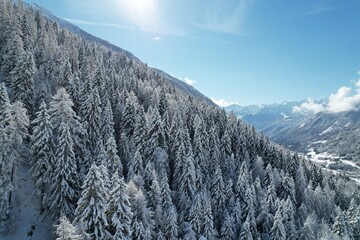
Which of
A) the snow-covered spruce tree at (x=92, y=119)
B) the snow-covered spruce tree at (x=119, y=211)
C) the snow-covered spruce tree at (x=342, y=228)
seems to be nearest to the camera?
the snow-covered spruce tree at (x=119, y=211)

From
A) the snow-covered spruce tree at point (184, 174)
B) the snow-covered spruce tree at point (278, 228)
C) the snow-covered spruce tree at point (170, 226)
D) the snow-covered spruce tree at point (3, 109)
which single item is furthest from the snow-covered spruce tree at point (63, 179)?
the snow-covered spruce tree at point (278, 228)

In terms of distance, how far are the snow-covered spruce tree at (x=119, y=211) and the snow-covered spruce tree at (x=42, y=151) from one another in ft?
45.8

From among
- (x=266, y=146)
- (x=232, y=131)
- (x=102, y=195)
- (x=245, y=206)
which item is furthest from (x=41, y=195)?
(x=266, y=146)

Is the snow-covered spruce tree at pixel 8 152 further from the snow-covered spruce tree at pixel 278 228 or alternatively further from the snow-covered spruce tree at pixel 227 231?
the snow-covered spruce tree at pixel 278 228

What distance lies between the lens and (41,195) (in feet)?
155

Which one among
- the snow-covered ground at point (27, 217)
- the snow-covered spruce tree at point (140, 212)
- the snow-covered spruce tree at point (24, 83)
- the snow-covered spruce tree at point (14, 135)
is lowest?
the snow-covered ground at point (27, 217)

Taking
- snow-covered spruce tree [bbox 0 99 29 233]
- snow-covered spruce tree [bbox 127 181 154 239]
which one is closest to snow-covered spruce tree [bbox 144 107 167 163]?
snow-covered spruce tree [bbox 127 181 154 239]

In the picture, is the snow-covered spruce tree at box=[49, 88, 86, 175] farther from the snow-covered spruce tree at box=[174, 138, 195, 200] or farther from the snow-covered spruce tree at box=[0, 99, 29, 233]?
the snow-covered spruce tree at box=[174, 138, 195, 200]

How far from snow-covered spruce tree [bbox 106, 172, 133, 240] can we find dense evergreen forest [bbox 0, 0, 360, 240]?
0.13 metres

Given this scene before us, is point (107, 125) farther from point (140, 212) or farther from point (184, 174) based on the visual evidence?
point (140, 212)

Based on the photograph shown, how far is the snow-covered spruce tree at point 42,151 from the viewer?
4475cm

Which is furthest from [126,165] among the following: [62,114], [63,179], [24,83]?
[24,83]

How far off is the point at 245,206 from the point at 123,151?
30.3 meters

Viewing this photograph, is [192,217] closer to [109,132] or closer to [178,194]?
[178,194]
